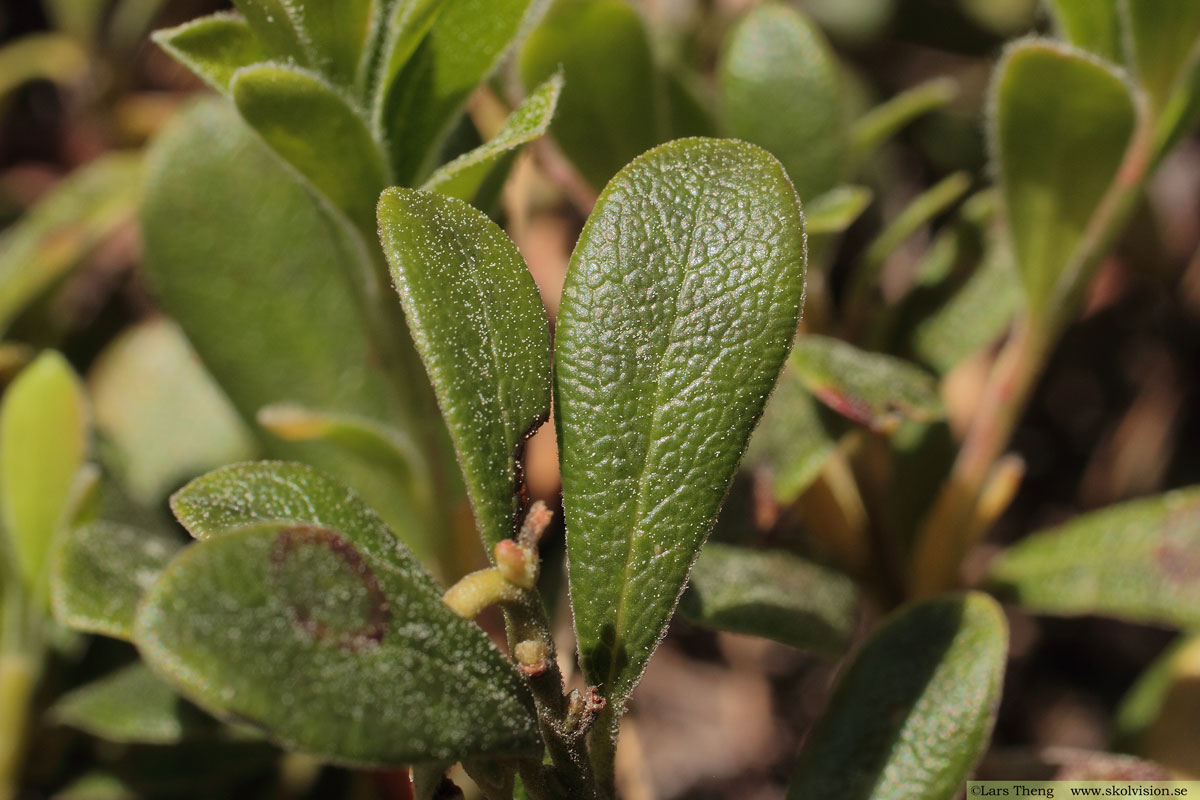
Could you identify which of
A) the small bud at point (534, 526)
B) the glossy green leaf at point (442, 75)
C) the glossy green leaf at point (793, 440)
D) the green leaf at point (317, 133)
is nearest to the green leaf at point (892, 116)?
the glossy green leaf at point (793, 440)

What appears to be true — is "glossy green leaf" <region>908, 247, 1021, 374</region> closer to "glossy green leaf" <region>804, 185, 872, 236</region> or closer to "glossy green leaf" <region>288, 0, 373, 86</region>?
"glossy green leaf" <region>804, 185, 872, 236</region>

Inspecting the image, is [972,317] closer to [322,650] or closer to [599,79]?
[599,79]

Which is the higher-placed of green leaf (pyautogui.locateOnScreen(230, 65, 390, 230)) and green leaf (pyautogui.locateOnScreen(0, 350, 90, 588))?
green leaf (pyautogui.locateOnScreen(230, 65, 390, 230))

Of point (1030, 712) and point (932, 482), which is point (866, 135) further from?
point (1030, 712)

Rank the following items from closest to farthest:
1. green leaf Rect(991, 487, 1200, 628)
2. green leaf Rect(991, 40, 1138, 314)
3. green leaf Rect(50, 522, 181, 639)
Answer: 1. green leaf Rect(50, 522, 181, 639)
2. green leaf Rect(991, 40, 1138, 314)
3. green leaf Rect(991, 487, 1200, 628)


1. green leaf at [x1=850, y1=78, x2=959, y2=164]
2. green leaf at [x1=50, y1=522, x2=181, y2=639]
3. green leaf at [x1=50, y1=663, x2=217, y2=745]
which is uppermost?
green leaf at [x1=850, y1=78, x2=959, y2=164]

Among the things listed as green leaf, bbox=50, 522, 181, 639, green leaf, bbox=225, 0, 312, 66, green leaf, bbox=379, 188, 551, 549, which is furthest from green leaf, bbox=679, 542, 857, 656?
green leaf, bbox=225, 0, 312, 66

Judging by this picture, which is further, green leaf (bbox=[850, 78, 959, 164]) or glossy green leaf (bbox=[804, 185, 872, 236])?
green leaf (bbox=[850, 78, 959, 164])
